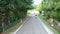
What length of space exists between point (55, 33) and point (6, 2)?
8735 millimetres

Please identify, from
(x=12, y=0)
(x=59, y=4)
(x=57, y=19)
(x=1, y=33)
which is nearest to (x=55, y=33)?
(x=1, y=33)

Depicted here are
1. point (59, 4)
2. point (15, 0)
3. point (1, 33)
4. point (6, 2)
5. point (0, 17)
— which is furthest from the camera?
point (59, 4)

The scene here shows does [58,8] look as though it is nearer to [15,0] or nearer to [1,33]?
[15,0]

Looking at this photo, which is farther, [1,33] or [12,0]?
[12,0]

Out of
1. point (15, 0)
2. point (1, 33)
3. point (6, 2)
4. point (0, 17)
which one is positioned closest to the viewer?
point (1, 33)

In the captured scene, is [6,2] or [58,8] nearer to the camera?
[6,2]

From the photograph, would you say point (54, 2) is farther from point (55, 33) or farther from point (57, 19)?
point (55, 33)

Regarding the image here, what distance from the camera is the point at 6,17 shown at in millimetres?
34156

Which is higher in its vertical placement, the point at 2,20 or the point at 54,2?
the point at 54,2

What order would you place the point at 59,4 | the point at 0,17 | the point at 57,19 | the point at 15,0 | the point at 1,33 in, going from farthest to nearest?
the point at 57,19 → the point at 59,4 → the point at 15,0 → the point at 0,17 → the point at 1,33

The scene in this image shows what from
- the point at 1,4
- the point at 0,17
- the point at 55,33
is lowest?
the point at 55,33

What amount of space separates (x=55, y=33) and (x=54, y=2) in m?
16.8

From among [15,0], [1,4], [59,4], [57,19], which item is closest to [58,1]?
[59,4]

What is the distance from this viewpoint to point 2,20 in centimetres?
3183
